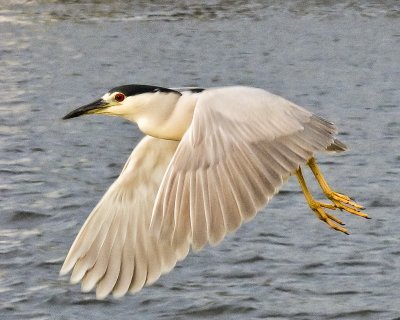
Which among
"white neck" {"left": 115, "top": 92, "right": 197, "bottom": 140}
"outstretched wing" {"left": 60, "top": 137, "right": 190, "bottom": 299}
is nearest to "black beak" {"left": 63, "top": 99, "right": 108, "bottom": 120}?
"white neck" {"left": 115, "top": 92, "right": 197, "bottom": 140}

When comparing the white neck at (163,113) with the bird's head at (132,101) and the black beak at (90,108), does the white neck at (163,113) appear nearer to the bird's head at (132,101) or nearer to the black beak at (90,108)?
the bird's head at (132,101)

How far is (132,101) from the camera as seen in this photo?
6.81 m

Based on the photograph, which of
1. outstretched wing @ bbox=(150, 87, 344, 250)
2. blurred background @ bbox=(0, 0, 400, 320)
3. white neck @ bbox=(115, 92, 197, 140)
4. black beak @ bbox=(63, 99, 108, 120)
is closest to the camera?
outstretched wing @ bbox=(150, 87, 344, 250)

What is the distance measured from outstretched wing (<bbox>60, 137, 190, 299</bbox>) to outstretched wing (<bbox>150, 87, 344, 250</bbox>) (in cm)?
60

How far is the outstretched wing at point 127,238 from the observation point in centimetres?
684

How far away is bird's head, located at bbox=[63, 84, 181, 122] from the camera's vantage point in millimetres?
6758

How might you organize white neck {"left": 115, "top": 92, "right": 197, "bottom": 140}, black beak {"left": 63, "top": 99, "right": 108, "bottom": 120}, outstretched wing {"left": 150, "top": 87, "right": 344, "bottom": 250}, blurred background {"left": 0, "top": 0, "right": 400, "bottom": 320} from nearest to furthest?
outstretched wing {"left": 150, "top": 87, "right": 344, "bottom": 250} < white neck {"left": 115, "top": 92, "right": 197, "bottom": 140} < black beak {"left": 63, "top": 99, "right": 108, "bottom": 120} < blurred background {"left": 0, "top": 0, "right": 400, "bottom": 320}

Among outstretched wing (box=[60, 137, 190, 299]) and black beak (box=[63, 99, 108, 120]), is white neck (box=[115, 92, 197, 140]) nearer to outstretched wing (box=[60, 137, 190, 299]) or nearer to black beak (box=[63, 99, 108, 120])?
black beak (box=[63, 99, 108, 120])

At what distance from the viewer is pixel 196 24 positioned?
25703mm

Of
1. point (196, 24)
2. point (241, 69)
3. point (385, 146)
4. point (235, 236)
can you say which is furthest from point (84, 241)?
point (196, 24)

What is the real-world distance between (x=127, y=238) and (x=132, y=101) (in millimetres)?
772

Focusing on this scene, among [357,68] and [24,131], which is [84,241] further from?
[357,68]

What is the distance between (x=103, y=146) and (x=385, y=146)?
Result: 3283 mm

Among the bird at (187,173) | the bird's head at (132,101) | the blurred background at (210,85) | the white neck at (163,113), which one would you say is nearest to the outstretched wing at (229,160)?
the bird at (187,173)
